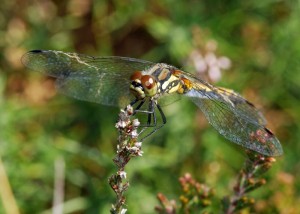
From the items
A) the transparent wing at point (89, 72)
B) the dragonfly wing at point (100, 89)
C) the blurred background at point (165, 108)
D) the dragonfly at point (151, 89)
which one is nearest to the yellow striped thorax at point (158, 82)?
the dragonfly at point (151, 89)

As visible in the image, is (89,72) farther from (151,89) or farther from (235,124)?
(235,124)

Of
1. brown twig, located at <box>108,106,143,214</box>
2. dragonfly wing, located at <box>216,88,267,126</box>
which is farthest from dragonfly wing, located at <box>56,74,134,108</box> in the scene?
brown twig, located at <box>108,106,143,214</box>

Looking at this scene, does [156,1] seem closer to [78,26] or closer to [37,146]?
[78,26]

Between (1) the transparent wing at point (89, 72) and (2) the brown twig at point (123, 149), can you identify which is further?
(1) the transparent wing at point (89, 72)

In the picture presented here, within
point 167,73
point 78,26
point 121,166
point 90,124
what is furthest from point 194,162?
point 121,166

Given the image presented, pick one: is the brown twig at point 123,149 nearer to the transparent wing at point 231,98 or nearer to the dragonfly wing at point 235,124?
the dragonfly wing at point 235,124
